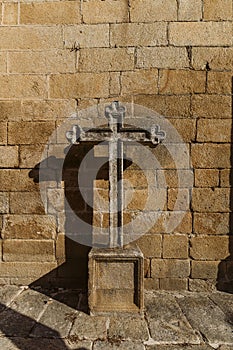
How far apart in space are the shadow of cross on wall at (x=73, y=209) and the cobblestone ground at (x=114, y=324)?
234mm

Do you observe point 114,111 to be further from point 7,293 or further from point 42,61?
point 7,293

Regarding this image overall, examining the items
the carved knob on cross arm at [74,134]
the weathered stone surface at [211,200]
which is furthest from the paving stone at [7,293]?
the weathered stone surface at [211,200]

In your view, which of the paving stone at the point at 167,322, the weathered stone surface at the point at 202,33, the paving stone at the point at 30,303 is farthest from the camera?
the weathered stone surface at the point at 202,33

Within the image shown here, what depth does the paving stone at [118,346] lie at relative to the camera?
7.23 ft

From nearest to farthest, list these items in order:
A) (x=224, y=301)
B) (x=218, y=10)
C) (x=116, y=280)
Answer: (x=116, y=280), (x=224, y=301), (x=218, y=10)

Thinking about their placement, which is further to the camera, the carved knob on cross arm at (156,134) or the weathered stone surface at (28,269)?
the weathered stone surface at (28,269)

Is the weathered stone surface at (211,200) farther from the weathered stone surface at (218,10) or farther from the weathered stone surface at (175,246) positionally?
the weathered stone surface at (218,10)

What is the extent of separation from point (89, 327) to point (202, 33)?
129 inches

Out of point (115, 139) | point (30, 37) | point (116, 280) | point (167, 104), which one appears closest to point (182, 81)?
point (167, 104)

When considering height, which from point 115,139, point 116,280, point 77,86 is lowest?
point 116,280

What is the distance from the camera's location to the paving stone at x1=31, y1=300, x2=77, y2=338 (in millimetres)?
2372

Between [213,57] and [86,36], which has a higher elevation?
[86,36]

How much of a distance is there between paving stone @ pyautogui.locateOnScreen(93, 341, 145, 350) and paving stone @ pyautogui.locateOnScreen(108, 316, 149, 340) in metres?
0.08

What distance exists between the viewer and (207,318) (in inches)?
104
